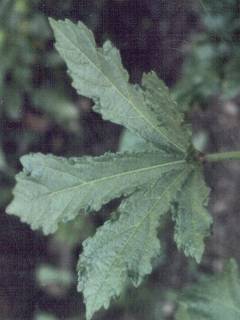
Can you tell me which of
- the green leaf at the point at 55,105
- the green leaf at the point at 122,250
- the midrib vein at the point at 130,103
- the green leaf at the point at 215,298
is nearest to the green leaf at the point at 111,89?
the midrib vein at the point at 130,103

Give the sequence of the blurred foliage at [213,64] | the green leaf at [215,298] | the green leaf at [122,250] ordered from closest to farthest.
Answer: the green leaf at [122,250], the green leaf at [215,298], the blurred foliage at [213,64]

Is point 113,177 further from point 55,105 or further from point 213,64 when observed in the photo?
point 55,105

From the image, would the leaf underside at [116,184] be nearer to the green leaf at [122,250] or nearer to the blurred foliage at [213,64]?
the green leaf at [122,250]

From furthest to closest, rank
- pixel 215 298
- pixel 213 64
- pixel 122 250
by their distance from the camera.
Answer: pixel 213 64, pixel 215 298, pixel 122 250

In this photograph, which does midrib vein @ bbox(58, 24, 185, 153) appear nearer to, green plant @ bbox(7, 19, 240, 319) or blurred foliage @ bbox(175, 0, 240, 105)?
green plant @ bbox(7, 19, 240, 319)

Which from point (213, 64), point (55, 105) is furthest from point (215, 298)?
point (55, 105)

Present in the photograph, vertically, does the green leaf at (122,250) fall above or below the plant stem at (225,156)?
below

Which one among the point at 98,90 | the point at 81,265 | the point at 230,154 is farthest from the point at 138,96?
the point at 81,265

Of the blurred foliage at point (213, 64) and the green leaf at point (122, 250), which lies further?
the blurred foliage at point (213, 64)
